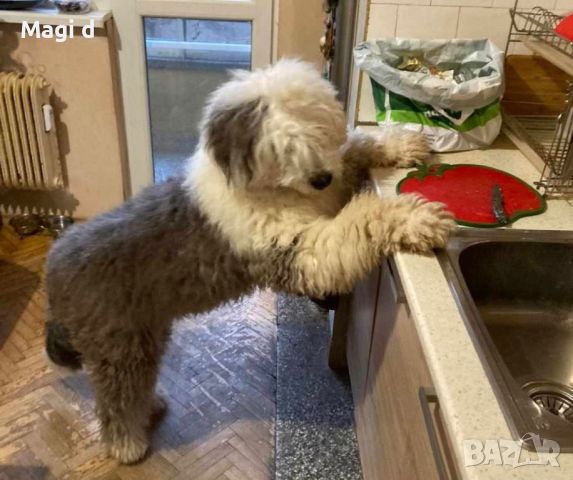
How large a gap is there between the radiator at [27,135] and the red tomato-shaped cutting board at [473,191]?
1810 millimetres

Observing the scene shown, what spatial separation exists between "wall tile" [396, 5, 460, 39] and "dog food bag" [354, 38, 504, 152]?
1.4 inches

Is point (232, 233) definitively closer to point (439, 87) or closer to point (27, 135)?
point (439, 87)

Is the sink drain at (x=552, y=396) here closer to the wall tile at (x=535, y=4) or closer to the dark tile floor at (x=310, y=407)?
the dark tile floor at (x=310, y=407)

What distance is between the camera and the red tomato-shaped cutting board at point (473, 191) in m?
1.31

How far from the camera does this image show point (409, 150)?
1519mm

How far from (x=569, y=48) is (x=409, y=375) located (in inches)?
38.3

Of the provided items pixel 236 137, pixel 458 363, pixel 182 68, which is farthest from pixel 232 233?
pixel 182 68

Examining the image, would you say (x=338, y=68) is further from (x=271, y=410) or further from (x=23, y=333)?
(x=23, y=333)

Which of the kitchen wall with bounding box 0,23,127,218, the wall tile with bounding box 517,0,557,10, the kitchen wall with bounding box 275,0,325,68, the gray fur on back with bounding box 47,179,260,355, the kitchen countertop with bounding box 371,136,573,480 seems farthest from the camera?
the kitchen wall with bounding box 0,23,127,218

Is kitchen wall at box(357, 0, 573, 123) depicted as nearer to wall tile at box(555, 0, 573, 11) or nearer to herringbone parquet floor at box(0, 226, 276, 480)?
wall tile at box(555, 0, 573, 11)

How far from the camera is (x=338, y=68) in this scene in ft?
7.05

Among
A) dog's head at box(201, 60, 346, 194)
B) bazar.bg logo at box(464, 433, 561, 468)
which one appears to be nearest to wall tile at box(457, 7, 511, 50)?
dog's head at box(201, 60, 346, 194)

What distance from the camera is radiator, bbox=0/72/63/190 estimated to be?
2.55m

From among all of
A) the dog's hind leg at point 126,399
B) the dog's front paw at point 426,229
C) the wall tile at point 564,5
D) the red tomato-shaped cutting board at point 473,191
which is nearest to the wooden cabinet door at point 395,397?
the dog's front paw at point 426,229
